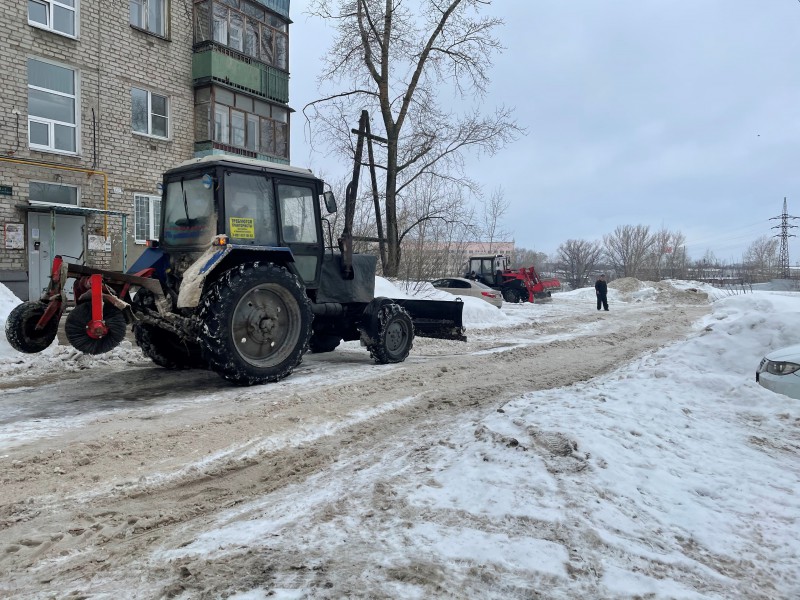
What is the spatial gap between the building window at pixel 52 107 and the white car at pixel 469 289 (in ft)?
42.2

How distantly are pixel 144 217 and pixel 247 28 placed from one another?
7236 mm

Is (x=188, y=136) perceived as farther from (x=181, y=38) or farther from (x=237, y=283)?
(x=237, y=283)

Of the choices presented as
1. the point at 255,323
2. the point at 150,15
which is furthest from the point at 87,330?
the point at 150,15

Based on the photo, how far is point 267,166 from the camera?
7262 mm

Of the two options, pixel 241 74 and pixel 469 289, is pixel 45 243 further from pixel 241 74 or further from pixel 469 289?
pixel 469 289

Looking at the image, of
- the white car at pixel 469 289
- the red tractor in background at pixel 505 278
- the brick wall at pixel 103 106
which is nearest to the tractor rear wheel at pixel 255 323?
the brick wall at pixel 103 106

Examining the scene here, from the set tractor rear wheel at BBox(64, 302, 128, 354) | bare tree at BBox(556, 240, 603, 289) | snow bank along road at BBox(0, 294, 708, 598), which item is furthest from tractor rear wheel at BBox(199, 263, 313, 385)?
bare tree at BBox(556, 240, 603, 289)

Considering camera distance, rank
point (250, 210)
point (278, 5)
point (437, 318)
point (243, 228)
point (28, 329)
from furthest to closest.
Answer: point (278, 5), point (437, 318), point (250, 210), point (243, 228), point (28, 329)

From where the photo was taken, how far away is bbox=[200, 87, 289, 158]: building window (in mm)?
18531

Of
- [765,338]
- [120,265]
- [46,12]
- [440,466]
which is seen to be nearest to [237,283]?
[440,466]

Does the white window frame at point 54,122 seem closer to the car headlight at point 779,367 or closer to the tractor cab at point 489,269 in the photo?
the car headlight at point 779,367

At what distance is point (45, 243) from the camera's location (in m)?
15.3

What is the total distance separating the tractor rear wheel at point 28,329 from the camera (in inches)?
254

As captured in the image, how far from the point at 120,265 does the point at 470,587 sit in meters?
16.7
